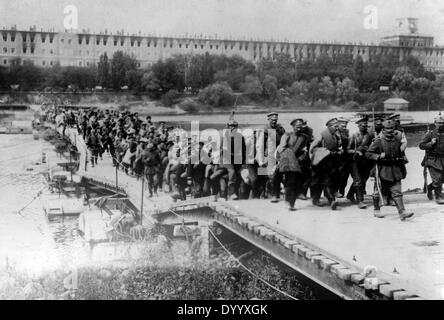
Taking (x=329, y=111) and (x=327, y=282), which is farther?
(x=329, y=111)

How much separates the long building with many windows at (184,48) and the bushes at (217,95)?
794 millimetres

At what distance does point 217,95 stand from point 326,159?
5.48m

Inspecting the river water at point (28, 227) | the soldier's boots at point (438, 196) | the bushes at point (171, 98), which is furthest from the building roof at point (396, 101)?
the river water at point (28, 227)

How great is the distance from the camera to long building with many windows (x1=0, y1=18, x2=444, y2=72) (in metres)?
10.9

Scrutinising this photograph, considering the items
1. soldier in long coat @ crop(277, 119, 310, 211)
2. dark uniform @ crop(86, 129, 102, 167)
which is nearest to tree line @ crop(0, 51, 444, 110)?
dark uniform @ crop(86, 129, 102, 167)

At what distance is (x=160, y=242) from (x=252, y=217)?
1327mm

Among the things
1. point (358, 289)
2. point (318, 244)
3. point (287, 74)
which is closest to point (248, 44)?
point (287, 74)

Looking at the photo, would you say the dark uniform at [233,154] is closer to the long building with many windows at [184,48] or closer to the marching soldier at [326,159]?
the marching soldier at [326,159]

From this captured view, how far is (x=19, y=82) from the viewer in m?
15.5

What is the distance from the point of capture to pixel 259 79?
1319 centimetres

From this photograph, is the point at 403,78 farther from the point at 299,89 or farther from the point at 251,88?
the point at 251,88

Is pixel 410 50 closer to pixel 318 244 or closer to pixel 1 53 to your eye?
pixel 318 244
